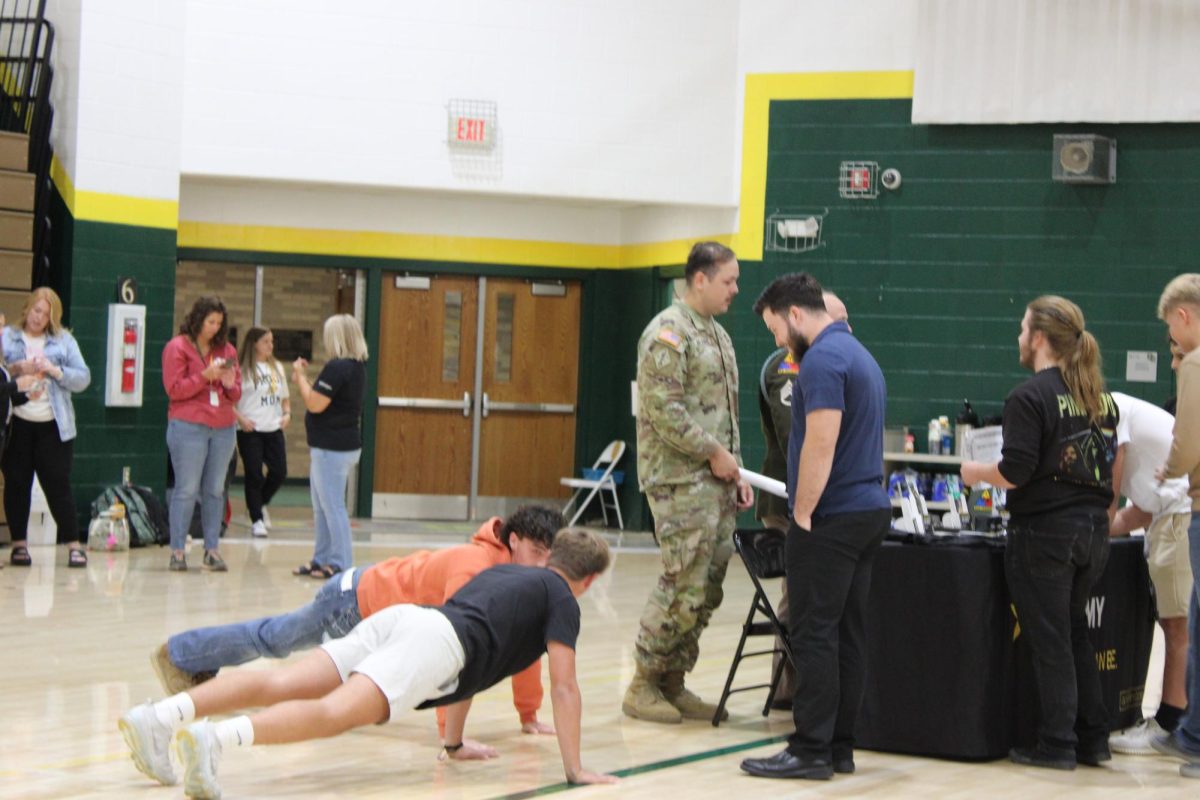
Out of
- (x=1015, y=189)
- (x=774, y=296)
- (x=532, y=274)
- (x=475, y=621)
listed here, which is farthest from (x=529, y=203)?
(x=475, y=621)

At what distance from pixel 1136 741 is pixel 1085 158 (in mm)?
6095

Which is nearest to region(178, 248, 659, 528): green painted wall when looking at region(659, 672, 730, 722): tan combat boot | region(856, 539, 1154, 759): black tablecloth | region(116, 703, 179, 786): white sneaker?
region(659, 672, 730, 722): tan combat boot

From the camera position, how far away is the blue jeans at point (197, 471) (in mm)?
9180

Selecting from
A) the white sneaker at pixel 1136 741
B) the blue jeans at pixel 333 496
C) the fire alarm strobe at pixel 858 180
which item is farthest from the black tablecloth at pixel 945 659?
the fire alarm strobe at pixel 858 180

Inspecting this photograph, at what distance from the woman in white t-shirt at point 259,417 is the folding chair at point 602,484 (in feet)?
8.08

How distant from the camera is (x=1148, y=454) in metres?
5.59

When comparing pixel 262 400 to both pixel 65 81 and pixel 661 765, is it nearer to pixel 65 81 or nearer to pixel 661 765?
pixel 65 81

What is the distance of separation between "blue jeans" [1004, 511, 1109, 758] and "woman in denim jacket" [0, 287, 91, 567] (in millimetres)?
5953

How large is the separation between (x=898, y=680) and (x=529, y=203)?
8249 millimetres

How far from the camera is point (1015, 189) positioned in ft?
36.7

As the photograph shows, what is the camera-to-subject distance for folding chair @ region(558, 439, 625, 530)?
12.8 metres

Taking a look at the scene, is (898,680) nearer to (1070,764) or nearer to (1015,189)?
(1070,764)

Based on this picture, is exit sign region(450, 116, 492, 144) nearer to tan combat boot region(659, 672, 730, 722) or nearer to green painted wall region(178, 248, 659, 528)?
green painted wall region(178, 248, 659, 528)

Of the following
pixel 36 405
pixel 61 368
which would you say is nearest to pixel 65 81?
pixel 61 368
